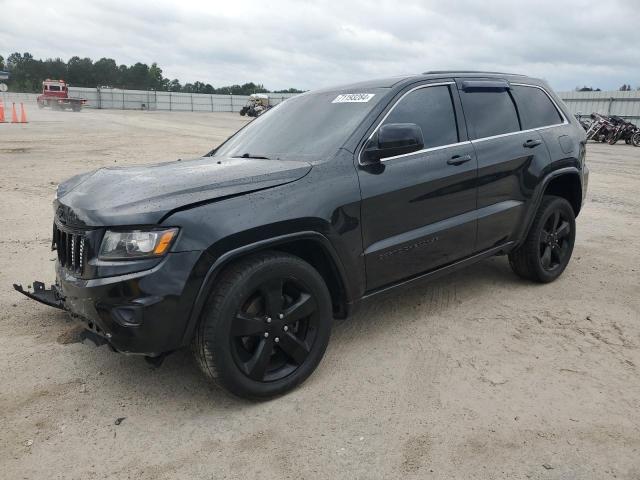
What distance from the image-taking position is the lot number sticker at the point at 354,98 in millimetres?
3725

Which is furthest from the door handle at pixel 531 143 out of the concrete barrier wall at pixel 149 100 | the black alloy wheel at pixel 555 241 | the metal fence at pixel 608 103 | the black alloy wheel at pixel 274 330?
the concrete barrier wall at pixel 149 100

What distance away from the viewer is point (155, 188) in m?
2.88

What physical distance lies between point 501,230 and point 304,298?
2.02 metres

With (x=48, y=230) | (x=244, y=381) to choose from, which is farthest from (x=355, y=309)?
(x=48, y=230)

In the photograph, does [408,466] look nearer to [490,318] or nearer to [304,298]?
[304,298]

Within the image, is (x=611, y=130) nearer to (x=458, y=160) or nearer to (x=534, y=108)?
(x=534, y=108)

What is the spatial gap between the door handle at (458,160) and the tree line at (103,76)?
312ft

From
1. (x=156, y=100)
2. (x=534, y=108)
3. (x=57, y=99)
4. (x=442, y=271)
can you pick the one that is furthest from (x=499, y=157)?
(x=156, y=100)

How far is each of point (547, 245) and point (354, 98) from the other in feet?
7.59

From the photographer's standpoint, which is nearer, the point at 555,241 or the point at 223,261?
the point at 223,261

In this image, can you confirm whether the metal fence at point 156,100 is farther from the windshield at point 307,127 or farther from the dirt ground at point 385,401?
the dirt ground at point 385,401

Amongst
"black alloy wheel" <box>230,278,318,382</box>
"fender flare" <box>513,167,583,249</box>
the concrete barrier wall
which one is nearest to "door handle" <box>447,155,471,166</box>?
"fender flare" <box>513,167,583,249</box>

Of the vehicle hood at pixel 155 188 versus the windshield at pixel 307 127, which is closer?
the vehicle hood at pixel 155 188

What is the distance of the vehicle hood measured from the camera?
2.71 meters
